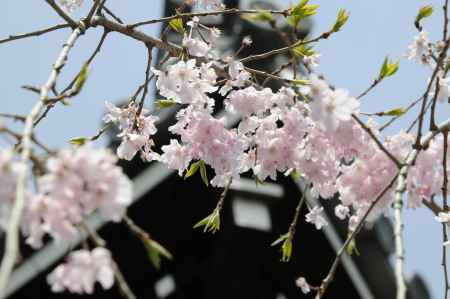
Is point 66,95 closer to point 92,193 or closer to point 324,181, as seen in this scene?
point 92,193

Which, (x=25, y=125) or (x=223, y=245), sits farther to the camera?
(x=223, y=245)

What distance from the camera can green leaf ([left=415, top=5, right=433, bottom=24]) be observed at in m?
2.29

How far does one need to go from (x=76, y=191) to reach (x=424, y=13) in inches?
56.4

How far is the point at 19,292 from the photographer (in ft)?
13.0

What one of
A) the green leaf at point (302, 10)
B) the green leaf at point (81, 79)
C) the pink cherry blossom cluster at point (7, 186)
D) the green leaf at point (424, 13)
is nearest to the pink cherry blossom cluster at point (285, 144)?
the green leaf at point (302, 10)

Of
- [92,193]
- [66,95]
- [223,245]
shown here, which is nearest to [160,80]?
[66,95]

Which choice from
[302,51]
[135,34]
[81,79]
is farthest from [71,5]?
[81,79]

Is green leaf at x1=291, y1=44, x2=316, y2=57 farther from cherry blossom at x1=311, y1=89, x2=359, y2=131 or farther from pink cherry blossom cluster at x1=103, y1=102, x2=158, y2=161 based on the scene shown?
cherry blossom at x1=311, y1=89, x2=359, y2=131

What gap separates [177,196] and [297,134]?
98.8 inches

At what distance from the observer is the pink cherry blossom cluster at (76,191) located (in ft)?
4.24

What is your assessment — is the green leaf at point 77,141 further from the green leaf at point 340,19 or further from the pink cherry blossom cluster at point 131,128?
the green leaf at point 340,19

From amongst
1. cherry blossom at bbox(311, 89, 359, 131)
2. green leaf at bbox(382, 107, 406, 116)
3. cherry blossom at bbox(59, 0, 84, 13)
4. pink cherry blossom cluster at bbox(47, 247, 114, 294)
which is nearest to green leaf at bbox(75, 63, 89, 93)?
pink cherry blossom cluster at bbox(47, 247, 114, 294)

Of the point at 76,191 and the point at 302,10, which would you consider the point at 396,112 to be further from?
the point at 76,191

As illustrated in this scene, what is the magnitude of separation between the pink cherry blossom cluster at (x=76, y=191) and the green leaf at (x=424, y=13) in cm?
135
